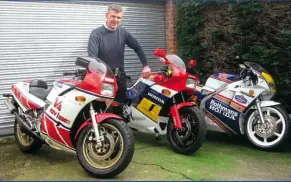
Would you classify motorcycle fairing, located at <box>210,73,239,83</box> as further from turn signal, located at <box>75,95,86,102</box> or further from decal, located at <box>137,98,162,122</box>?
turn signal, located at <box>75,95,86,102</box>

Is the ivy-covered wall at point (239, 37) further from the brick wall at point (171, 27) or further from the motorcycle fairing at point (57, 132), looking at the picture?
the motorcycle fairing at point (57, 132)

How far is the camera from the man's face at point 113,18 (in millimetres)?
4781

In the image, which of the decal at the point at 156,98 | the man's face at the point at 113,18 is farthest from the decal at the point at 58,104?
the decal at the point at 156,98

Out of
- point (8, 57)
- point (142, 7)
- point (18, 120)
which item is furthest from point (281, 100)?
point (8, 57)

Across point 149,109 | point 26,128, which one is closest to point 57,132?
point 26,128

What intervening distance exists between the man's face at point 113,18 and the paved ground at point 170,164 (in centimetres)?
167

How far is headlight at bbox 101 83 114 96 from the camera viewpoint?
3.86m

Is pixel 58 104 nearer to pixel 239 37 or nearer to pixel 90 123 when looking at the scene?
pixel 90 123

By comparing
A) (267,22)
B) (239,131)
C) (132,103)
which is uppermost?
(267,22)

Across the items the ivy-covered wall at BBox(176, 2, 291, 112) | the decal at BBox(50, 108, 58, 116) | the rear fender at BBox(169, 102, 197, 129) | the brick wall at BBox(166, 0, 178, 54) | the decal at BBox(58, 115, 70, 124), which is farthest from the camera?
the brick wall at BBox(166, 0, 178, 54)

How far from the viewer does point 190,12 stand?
22.7ft

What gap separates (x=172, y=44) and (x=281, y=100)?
267cm

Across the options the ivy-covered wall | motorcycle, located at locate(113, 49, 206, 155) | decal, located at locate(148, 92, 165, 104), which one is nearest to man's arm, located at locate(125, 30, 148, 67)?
motorcycle, located at locate(113, 49, 206, 155)

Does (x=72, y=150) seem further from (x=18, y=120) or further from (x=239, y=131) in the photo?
(x=239, y=131)
